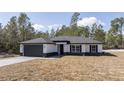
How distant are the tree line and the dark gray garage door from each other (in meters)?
6.66

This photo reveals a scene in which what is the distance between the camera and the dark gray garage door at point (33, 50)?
96.4 feet

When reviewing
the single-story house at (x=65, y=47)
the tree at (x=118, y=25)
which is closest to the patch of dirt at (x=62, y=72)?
the single-story house at (x=65, y=47)

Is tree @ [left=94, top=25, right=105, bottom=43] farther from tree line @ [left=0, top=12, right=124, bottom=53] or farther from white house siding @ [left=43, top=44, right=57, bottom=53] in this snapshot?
white house siding @ [left=43, top=44, right=57, bottom=53]

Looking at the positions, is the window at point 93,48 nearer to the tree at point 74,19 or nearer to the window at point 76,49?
the window at point 76,49

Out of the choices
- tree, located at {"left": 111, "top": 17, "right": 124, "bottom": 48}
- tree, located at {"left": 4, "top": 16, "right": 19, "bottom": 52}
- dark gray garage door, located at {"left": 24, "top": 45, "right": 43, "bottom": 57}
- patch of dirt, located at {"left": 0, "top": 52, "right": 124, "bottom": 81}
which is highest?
tree, located at {"left": 111, "top": 17, "right": 124, "bottom": 48}

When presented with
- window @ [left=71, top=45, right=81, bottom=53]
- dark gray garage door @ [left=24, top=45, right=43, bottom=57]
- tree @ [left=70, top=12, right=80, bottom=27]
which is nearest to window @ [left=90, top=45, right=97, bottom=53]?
window @ [left=71, top=45, right=81, bottom=53]

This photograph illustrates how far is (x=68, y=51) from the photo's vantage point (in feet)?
106

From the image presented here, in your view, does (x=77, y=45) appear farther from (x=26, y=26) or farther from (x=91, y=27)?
(x=91, y=27)

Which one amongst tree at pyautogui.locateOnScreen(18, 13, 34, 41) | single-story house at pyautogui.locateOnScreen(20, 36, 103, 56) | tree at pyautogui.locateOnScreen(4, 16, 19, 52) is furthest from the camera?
tree at pyautogui.locateOnScreen(18, 13, 34, 41)

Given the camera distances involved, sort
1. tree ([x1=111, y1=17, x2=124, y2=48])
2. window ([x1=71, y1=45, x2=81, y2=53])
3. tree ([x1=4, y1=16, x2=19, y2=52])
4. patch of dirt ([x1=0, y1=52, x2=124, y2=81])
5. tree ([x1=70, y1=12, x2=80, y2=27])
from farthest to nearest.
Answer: tree ([x1=111, y1=17, x2=124, y2=48]) < tree ([x1=70, y1=12, x2=80, y2=27]) < tree ([x1=4, y1=16, x2=19, y2=52]) < window ([x1=71, y1=45, x2=81, y2=53]) < patch of dirt ([x1=0, y1=52, x2=124, y2=81])

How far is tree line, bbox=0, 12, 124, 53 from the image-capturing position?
3800 centimetres
